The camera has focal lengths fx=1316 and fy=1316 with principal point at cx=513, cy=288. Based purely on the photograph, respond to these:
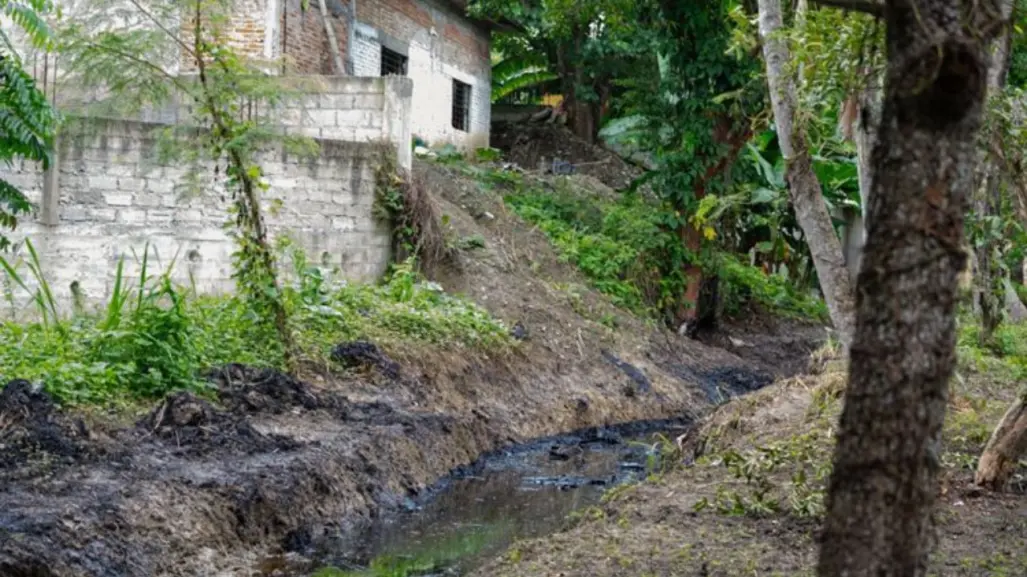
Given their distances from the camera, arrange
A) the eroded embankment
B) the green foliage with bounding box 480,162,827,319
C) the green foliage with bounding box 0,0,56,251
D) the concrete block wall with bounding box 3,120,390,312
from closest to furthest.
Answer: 1. the eroded embankment
2. the green foliage with bounding box 0,0,56,251
3. the concrete block wall with bounding box 3,120,390,312
4. the green foliage with bounding box 480,162,827,319

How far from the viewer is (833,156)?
19.5 m

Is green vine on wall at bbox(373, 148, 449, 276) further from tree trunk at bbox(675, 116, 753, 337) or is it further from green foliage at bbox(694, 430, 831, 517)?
green foliage at bbox(694, 430, 831, 517)

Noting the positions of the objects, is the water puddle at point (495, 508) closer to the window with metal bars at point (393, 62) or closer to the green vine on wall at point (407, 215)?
the green vine on wall at point (407, 215)

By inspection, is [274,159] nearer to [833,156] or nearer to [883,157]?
[833,156]

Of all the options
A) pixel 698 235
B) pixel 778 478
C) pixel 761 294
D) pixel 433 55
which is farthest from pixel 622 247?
pixel 778 478

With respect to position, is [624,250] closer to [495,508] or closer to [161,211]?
[161,211]

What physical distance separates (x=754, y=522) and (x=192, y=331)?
19.8ft

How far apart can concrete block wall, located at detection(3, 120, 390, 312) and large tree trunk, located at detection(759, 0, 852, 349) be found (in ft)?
23.1

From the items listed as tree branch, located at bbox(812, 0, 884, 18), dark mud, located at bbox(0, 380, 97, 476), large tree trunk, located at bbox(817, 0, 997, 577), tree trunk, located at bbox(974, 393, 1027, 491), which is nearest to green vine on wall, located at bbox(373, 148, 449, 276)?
dark mud, located at bbox(0, 380, 97, 476)

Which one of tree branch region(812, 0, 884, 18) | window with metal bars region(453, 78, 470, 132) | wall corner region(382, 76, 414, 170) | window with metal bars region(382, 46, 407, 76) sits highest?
window with metal bars region(382, 46, 407, 76)

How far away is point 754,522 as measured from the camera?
698 centimetres

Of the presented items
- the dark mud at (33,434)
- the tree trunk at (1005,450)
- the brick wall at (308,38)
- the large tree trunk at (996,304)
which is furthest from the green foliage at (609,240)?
the tree trunk at (1005,450)

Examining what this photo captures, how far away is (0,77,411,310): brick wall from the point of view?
47.9ft

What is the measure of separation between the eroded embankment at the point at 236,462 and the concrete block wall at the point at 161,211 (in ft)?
9.47
